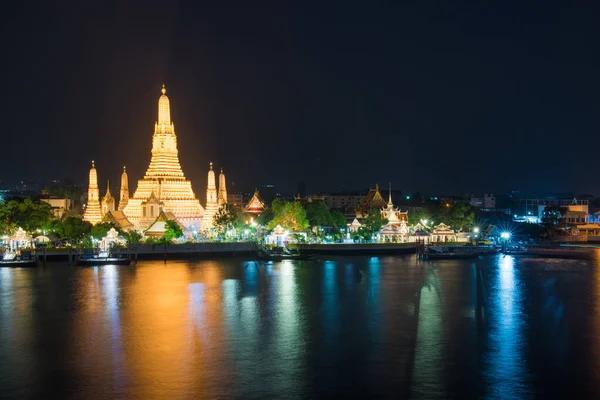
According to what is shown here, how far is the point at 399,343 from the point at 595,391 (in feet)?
16.7

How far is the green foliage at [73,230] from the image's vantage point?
41375 millimetres

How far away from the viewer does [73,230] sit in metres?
41.4

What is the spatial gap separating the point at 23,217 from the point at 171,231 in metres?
9.51

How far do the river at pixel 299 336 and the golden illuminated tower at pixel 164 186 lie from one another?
16.6m

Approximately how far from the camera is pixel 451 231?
4997 centimetres

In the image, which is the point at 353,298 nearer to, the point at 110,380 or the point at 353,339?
the point at 353,339

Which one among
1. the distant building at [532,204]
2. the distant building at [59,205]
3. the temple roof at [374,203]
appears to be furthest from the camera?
the distant building at [532,204]

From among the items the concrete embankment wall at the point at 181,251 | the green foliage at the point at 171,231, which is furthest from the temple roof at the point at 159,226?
the concrete embankment wall at the point at 181,251

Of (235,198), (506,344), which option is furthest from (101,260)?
(235,198)

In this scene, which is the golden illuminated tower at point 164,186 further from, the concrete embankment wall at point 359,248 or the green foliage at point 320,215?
the concrete embankment wall at point 359,248

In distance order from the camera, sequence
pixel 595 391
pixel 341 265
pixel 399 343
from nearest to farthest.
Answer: pixel 595 391
pixel 399 343
pixel 341 265

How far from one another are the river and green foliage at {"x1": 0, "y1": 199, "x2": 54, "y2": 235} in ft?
39.7

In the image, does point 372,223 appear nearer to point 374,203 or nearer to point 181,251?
point 374,203

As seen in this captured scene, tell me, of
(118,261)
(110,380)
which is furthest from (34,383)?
(118,261)
